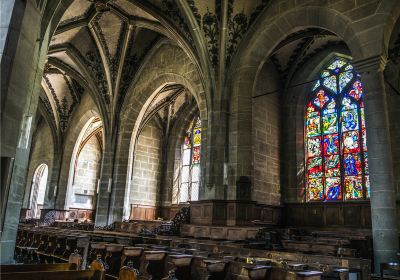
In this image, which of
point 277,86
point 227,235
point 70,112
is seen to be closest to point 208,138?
point 227,235

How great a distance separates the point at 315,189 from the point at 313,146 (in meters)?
1.77

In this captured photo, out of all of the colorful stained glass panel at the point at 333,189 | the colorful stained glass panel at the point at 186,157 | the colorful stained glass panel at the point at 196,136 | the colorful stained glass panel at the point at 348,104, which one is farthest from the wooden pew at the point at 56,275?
the colorful stained glass panel at the point at 186,157

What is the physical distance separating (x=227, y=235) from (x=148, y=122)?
39.9 ft

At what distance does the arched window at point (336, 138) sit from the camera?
1269 centimetres

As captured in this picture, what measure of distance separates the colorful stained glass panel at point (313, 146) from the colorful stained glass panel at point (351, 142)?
105 cm

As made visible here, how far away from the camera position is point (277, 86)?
→ 1502 cm

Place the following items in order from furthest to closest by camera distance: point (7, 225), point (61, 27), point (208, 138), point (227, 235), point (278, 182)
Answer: point (61, 27) < point (278, 182) < point (208, 138) < point (227, 235) < point (7, 225)

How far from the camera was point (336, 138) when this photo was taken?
1353cm

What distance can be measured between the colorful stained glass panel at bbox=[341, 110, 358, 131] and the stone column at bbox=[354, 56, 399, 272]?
4.74m

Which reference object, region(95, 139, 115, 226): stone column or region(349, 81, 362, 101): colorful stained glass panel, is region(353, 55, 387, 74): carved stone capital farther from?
region(95, 139, 115, 226): stone column

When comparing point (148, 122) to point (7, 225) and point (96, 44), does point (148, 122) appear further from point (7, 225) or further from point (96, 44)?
point (7, 225)

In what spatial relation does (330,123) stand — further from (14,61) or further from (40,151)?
(40,151)

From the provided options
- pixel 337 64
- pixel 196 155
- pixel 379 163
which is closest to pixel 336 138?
pixel 337 64

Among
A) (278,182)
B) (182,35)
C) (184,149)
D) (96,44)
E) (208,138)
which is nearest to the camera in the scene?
(208,138)
